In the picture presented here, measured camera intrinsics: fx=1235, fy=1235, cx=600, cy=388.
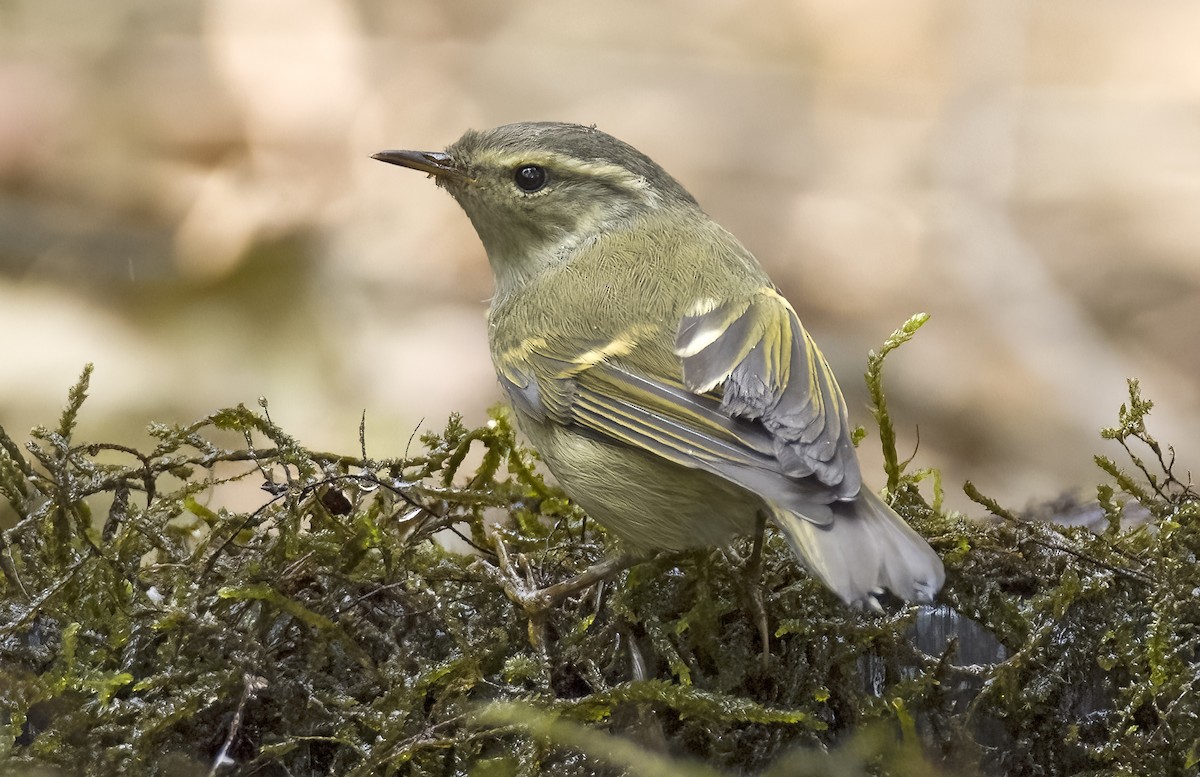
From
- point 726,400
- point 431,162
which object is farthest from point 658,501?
point 431,162

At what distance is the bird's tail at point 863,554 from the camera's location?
157cm

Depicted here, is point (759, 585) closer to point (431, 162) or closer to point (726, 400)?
point (726, 400)

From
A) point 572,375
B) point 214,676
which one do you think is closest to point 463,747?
point 214,676

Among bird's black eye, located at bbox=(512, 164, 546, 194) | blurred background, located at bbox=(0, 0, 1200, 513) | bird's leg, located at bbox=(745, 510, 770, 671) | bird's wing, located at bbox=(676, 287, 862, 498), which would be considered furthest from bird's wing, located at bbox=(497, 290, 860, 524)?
blurred background, located at bbox=(0, 0, 1200, 513)

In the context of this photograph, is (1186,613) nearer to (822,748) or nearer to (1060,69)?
(822,748)

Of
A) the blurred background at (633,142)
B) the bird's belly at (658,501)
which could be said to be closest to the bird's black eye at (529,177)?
the bird's belly at (658,501)

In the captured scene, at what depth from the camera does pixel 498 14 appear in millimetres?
6098

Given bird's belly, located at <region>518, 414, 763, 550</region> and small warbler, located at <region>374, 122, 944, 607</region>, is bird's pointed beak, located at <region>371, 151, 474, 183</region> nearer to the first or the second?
small warbler, located at <region>374, 122, 944, 607</region>

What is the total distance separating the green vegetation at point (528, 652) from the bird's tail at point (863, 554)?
0.23 meters

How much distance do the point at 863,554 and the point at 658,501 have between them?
42 centimetres

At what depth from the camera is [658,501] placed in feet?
6.41

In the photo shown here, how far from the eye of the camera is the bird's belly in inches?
76.2

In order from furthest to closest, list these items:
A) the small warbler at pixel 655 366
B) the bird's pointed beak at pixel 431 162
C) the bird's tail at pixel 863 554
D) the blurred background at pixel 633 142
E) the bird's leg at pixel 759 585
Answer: the blurred background at pixel 633 142
the bird's pointed beak at pixel 431 162
the bird's leg at pixel 759 585
the small warbler at pixel 655 366
the bird's tail at pixel 863 554

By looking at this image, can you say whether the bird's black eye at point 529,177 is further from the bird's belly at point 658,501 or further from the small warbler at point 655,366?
the bird's belly at point 658,501
